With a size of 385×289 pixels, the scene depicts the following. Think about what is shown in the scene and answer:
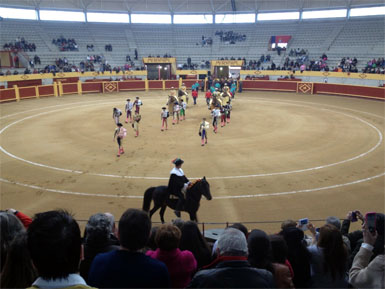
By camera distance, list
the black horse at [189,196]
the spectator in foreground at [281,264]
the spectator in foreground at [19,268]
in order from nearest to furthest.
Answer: the spectator in foreground at [19,268] < the spectator in foreground at [281,264] < the black horse at [189,196]

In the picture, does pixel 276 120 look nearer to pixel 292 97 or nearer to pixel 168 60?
pixel 292 97

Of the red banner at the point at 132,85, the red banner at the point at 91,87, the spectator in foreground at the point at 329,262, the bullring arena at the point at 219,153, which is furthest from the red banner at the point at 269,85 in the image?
the spectator in foreground at the point at 329,262

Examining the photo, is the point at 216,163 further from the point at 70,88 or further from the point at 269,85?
the point at 269,85

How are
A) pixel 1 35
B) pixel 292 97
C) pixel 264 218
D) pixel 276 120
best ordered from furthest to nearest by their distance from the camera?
pixel 1 35 → pixel 292 97 → pixel 276 120 → pixel 264 218

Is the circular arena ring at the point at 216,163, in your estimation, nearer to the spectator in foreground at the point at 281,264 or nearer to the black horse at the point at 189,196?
the black horse at the point at 189,196

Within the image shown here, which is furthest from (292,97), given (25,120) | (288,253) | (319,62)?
(288,253)

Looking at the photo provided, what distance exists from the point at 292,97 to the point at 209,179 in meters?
25.6

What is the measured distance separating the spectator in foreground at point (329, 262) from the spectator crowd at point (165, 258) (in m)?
0.01

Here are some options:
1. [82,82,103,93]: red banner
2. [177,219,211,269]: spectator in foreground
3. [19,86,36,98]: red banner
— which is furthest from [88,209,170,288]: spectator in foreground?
[82,82,103,93]: red banner

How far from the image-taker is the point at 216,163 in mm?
14492

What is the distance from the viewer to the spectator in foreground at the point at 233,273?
2.86 m

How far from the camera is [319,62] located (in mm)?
42906

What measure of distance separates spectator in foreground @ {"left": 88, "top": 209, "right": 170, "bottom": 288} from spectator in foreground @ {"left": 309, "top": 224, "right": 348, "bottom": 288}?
89.2 inches

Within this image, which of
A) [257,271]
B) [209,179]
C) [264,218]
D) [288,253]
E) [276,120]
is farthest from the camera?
[276,120]
